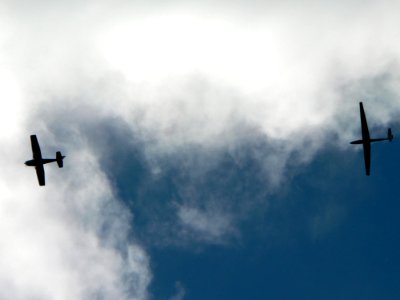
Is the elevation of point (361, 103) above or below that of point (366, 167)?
above

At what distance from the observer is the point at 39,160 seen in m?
156

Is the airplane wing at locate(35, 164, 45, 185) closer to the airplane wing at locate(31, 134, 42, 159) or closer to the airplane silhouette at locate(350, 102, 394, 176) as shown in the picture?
the airplane wing at locate(31, 134, 42, 159)

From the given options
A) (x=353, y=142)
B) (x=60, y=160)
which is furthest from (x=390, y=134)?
(x=60, y=160)

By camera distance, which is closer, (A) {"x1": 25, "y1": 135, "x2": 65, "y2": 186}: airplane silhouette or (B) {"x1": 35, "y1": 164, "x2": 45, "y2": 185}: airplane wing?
(A) {"x1": 25, "y1": 135, "x2": 65, "y2": 186}: airplane silhouette

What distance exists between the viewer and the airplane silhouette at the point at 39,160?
15412 centimetres

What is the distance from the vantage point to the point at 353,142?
16012 centimetres

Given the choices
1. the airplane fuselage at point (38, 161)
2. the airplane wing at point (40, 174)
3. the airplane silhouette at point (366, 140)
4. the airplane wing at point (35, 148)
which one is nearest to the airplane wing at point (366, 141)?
the airplane silhouette at point (366, 140)

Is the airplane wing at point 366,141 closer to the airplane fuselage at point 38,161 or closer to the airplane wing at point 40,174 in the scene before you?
the airplane fuselage at point 38,161

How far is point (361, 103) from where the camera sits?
153 meters

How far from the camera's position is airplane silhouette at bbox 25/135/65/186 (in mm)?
154125

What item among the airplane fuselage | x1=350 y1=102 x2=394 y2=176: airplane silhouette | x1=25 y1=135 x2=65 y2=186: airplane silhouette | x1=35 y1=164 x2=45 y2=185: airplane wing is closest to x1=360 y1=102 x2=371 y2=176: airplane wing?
x1=350 y1=102 x2=394 y2=176: airplane silhouette

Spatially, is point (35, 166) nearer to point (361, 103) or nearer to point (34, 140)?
point (34, 140)

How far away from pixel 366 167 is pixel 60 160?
2929 inches

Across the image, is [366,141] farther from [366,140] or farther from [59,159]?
[59,159]
